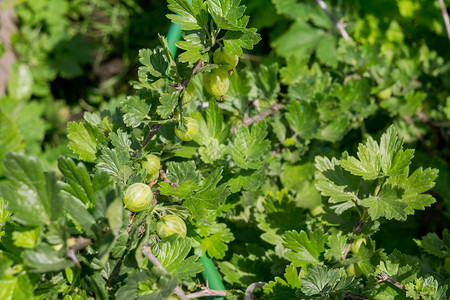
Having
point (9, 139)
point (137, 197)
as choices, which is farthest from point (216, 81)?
point (9, 139)

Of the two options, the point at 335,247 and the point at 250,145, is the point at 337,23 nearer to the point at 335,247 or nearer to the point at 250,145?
the point at 250,145

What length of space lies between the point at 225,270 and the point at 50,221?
49cm

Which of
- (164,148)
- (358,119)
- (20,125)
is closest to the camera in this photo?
(164,148)

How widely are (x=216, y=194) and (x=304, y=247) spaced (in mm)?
225

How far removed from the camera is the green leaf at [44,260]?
1.71 feet

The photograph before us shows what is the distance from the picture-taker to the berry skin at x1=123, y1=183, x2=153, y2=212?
2.16ft

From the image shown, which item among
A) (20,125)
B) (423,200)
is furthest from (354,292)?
(20,125)

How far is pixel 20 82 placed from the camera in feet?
7.76

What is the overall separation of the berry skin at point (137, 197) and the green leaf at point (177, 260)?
84 mm

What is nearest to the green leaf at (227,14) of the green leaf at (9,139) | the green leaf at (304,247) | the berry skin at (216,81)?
the berry skin at (216,81)

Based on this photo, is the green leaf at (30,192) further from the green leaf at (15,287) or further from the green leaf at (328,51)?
the green leaf at (328,51)

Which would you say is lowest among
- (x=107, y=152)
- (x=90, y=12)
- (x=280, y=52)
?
(x=90, y=12)

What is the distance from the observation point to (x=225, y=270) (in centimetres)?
95

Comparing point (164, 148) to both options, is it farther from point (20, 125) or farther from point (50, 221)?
point (20, 125)
